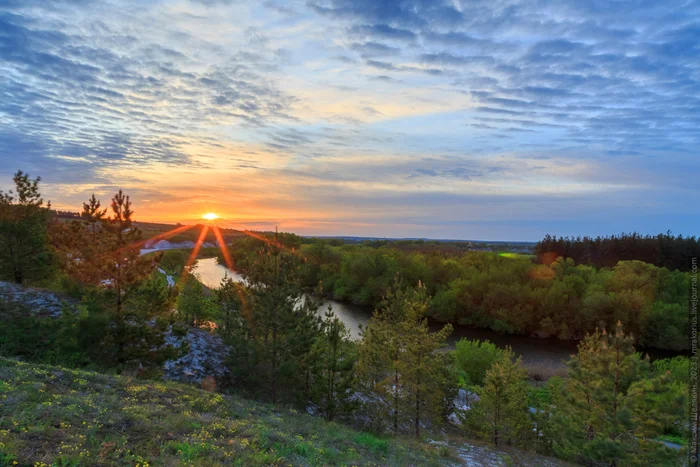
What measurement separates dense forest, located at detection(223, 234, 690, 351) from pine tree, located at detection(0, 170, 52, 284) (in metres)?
24.9

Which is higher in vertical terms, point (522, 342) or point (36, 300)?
point (36, 300)

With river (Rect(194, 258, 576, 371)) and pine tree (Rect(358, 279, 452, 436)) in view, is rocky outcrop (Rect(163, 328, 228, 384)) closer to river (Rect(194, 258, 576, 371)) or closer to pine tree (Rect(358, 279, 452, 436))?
pine tree (Rect(358, 279, 452, 436))

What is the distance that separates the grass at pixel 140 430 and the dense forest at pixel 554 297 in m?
35.1

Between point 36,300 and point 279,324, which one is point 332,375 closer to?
point 279,324

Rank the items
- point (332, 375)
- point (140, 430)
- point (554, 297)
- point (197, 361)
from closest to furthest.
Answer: point (140, 430)
point (332, 375)
point (197, 361)
point (554, 297)

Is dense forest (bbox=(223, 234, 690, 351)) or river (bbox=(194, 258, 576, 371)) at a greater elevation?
dense forest (bbox=(223, 234, 690, 351))

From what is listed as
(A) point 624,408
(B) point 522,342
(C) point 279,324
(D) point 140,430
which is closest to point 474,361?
(B) point 522,342

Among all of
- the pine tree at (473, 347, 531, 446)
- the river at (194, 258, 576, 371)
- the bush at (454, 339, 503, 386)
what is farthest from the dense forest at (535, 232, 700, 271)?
→ the pine tree at (473, 347, 531, 446)

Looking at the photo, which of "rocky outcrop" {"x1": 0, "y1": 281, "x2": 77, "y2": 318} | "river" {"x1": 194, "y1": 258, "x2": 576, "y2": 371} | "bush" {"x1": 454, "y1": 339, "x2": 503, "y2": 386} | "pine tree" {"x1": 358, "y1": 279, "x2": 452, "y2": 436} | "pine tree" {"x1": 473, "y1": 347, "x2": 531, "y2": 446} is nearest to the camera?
"rocky outcrop" {"x1": 0, "y1": 281, "x2": 77, "y2": 318}

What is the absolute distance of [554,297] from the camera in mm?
58000

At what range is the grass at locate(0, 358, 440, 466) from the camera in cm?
550

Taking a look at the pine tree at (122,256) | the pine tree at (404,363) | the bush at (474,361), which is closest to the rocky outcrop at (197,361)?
the pine tree at (122,256)

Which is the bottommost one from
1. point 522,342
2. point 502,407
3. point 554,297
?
point 522,342

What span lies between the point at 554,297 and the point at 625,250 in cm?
3650
